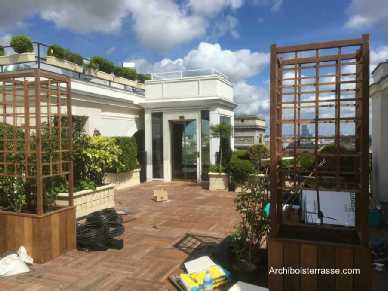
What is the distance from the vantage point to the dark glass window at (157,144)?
12430 millimetres

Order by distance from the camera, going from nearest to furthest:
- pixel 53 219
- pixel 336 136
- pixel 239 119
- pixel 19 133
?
pixel 336 136, pixel 53 219, pixel 19 133, pixel 239 119

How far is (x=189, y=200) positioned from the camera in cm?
891

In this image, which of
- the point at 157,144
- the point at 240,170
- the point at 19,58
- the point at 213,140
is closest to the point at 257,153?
the point at 240,170

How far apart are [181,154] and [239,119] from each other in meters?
13.5

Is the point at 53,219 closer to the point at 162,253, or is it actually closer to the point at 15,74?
the point at 162,253

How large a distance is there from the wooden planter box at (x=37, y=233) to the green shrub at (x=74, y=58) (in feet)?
47.1

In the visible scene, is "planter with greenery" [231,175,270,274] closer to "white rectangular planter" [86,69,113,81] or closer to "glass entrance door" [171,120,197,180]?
"glass entrance door" [171,120,197,180]

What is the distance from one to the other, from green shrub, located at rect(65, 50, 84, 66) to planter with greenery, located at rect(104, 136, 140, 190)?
27.4ft

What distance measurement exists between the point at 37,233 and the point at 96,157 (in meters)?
3.37

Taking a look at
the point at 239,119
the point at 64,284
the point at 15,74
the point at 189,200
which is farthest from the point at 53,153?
the point at 239,119

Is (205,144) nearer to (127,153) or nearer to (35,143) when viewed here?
(127,153)

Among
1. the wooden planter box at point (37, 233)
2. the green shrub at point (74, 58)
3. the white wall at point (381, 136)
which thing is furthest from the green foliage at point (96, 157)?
the green shrub at point (74, 58)

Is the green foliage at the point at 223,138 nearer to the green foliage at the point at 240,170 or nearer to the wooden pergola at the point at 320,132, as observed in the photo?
the green foliage at the point at 240,170

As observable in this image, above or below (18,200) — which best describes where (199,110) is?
above
